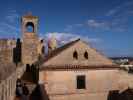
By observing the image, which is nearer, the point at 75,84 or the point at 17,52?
the point at 75,84

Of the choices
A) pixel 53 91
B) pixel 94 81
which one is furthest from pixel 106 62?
pixel 53 91

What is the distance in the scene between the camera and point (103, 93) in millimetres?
23734

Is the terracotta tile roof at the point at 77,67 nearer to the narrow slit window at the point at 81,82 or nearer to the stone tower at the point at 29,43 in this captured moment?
the narrow slit window at the point at 81,82

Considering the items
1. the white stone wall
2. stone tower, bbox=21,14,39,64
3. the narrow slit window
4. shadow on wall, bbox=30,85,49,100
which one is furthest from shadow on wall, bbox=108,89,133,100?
stone tower, bbox=21,14,39,64

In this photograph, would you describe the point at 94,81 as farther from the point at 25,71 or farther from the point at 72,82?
the point at 25,71

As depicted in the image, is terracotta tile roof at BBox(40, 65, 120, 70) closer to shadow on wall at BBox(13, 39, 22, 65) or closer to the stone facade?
shadow on wall at BBox(13, 39, 22, 65)

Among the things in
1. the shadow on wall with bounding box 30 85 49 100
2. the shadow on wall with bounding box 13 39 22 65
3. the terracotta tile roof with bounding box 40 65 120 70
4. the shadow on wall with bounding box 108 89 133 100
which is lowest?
the shadow on wall with bounding box 108 89 133 100

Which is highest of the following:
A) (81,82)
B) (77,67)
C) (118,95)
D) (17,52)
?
(17,52)

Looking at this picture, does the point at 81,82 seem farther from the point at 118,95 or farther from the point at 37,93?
the point at 37,93

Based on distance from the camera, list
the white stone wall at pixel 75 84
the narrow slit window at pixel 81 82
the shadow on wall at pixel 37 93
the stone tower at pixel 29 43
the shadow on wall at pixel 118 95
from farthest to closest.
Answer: the stone tower at pixel 29 43
the narrow slit window at pixel 81 82
the shadow on wall at pixel 118 95
the white stone wall at pixel 75 84
the shadow on wall at pixel 37 93

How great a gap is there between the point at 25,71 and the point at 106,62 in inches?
484

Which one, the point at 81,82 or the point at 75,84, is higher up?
the point at 81,82

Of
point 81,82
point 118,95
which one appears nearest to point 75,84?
point 81,82

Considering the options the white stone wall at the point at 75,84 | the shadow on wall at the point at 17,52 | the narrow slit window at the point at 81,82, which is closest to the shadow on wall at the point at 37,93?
the white stone wall at the point at 75,84
